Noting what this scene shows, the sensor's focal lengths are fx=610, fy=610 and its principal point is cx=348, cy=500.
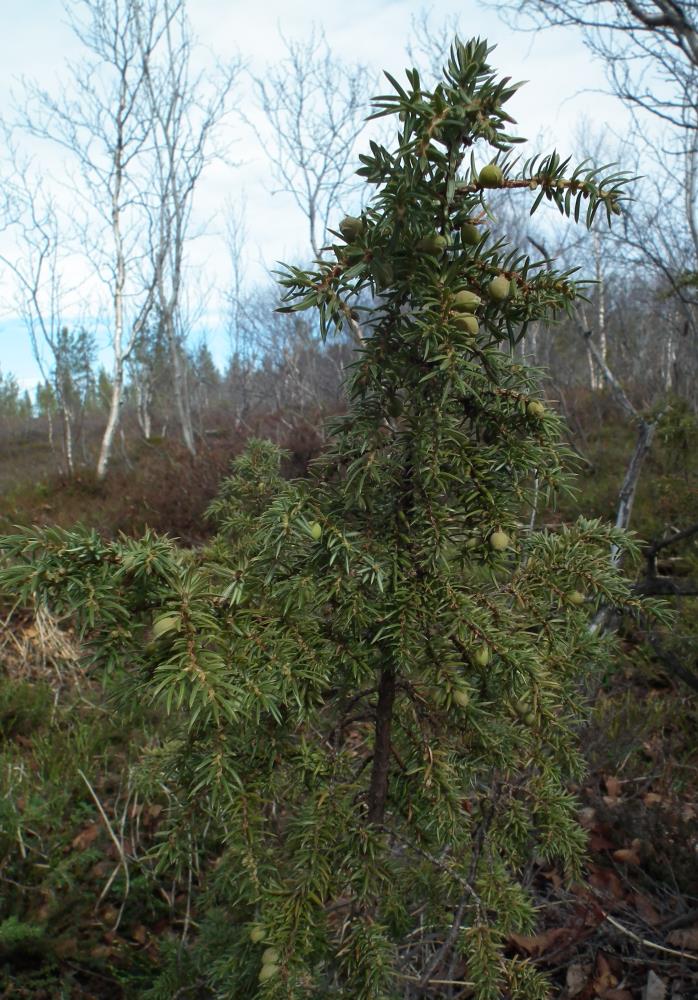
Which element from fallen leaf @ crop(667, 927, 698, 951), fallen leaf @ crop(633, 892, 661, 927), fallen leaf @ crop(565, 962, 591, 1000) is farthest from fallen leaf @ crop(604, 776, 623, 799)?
fallen leaf @ crop(565, 962, 591, 1000)

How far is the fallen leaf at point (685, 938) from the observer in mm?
2092

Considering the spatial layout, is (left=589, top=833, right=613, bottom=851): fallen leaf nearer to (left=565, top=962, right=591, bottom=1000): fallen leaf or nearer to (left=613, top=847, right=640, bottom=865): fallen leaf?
(left=613, top=847, right=640, bottom=865): fallen leaf

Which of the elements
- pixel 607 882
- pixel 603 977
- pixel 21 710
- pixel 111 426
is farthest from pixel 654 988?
pixel 111 426

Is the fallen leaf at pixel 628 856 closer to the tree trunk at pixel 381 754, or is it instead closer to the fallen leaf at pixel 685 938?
the fallen leaf at pixel 685 938

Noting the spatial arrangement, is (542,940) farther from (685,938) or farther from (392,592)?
(392,592)

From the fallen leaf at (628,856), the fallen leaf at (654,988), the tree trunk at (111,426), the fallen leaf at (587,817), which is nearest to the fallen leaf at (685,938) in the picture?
the fallen leaf at (654,988)

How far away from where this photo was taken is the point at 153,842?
3076 mm

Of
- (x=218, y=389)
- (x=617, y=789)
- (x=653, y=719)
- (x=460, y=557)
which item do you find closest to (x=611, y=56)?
(x=653, y=719)

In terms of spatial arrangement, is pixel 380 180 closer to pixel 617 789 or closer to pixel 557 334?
pixel 617 789

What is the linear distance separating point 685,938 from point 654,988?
228mm

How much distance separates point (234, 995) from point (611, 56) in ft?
28.1

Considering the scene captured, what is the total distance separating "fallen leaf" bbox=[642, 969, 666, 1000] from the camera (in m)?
1.96

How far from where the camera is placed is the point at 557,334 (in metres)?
19.1

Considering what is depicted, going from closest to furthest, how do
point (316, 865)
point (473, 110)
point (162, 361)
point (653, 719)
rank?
1. point (473, 110)
2. point (316, 865)
3. point (653, 719)
4. point (162, 361)
